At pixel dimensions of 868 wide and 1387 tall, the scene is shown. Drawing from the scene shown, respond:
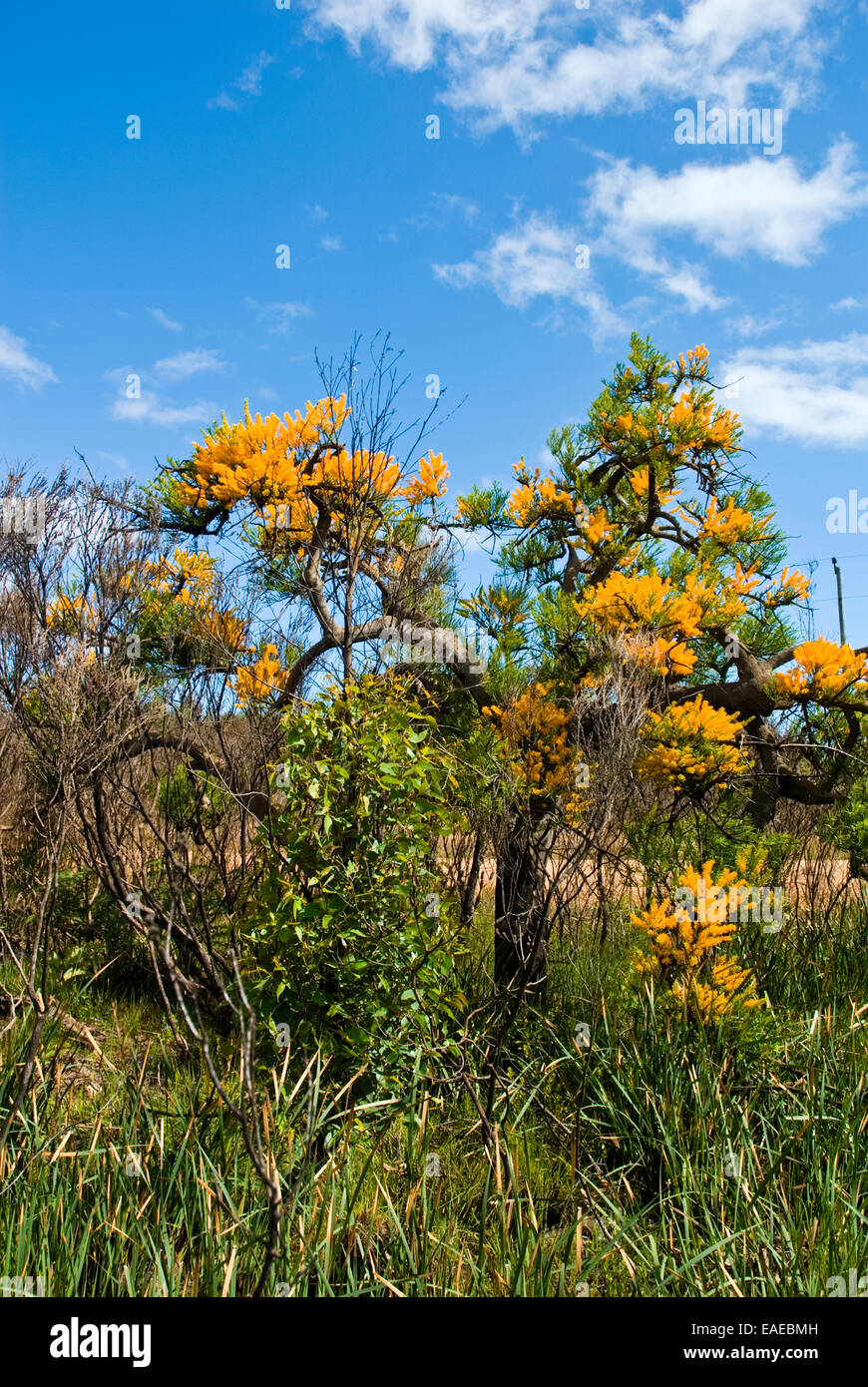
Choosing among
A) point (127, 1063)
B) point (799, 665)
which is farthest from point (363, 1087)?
point (799, 665)

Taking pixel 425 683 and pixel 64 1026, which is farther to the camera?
pixel 425 683

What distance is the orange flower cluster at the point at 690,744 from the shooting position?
16.9 feet

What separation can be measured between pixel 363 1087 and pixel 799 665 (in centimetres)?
382

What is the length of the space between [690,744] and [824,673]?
112 cm

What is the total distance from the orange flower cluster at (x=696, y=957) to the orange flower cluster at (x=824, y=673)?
1946 mm

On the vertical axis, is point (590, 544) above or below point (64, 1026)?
above

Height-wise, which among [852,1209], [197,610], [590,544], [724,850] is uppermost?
[590,544]

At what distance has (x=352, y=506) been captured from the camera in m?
4.79

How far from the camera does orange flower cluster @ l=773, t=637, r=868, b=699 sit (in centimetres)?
552
